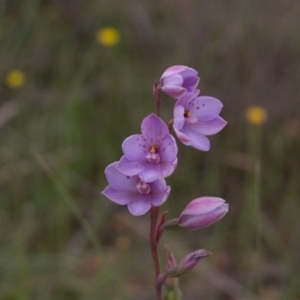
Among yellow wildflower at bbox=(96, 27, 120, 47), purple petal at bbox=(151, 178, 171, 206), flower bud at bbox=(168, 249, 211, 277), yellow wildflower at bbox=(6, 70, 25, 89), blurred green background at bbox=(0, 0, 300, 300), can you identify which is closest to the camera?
purple petal at bbox=(151, 178, 171, 206)

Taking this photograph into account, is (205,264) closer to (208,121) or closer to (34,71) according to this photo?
(208,121)

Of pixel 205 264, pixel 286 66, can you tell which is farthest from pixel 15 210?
pixel 286 66

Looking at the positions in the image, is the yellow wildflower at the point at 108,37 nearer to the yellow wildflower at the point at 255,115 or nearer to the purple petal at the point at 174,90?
the yellow wildflower at the point at 255,115

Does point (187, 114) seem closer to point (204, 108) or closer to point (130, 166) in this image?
point (204, 108)

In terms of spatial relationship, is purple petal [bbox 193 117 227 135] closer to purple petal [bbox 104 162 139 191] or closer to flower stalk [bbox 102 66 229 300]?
flower stalk [bbox 102 66 229 300]

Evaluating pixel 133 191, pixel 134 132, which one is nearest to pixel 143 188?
pixel 133 191

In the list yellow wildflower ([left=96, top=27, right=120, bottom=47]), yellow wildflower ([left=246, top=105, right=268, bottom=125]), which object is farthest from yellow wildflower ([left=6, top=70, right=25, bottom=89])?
yellow wildflower ([left=246, top=105, right=268, bottom=125])

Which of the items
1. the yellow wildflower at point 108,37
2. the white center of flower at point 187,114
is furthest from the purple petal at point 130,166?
the yellow wildflower at point 108,37
